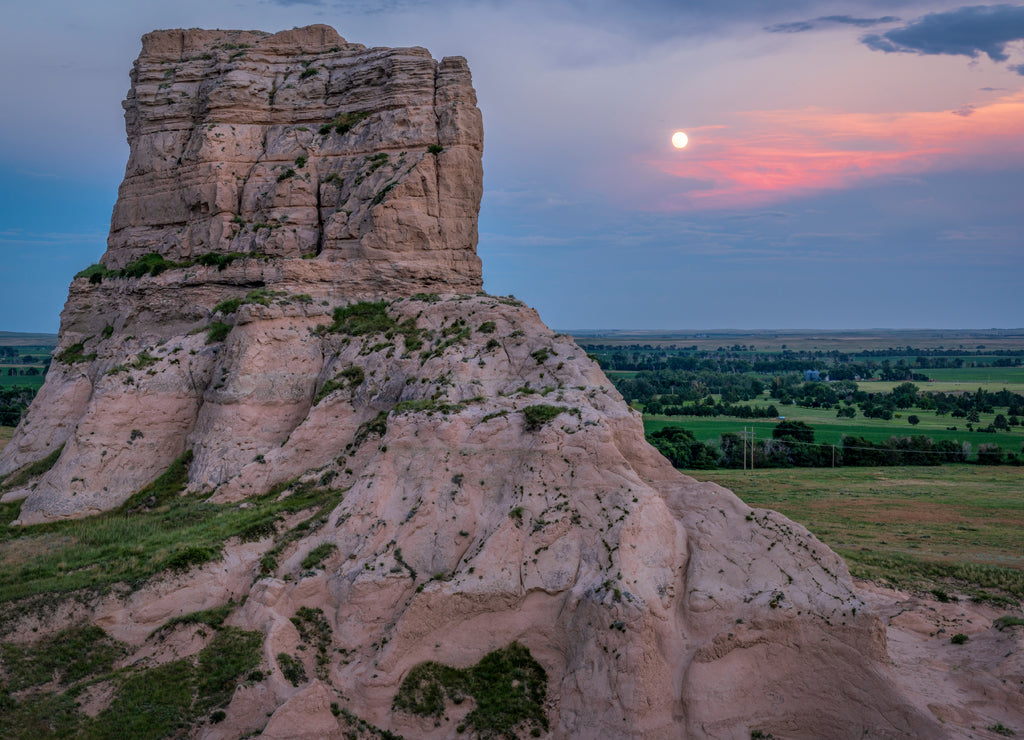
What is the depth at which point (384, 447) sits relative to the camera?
A: 20.7m

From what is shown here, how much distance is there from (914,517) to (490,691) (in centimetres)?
3416

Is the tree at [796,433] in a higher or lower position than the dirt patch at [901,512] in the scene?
higher

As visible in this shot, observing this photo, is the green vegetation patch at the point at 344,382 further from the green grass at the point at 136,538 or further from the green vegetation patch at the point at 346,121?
the green vegetation patch at the point at 346,121

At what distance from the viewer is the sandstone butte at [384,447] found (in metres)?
16.4

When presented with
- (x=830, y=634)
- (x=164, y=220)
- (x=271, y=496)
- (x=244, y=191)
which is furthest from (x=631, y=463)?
(x=164, y=220)

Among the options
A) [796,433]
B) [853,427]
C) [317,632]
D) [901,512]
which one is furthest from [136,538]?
[853,427]

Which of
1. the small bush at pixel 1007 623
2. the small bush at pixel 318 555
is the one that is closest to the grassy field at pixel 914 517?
the small bush at pixel 1007 623

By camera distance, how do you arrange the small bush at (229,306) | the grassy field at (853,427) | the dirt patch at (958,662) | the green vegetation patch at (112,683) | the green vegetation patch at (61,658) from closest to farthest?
1. the green vegetation patch at (112,683)
2. the green vegetation patch at (61,658)
3. the dirt patch at (958,662)
4. the small bush at (229,306)
5. the grassy field at (853,427)

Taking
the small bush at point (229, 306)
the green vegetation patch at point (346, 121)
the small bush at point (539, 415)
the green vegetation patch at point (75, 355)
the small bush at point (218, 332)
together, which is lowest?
the small bush at point (539, 415)

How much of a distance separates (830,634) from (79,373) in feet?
97.9

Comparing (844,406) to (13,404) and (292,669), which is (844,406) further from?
(292,669)

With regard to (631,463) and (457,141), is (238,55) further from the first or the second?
(631,463)

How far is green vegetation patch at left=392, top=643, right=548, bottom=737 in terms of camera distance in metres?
16.1

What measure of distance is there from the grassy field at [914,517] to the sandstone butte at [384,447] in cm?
1358
